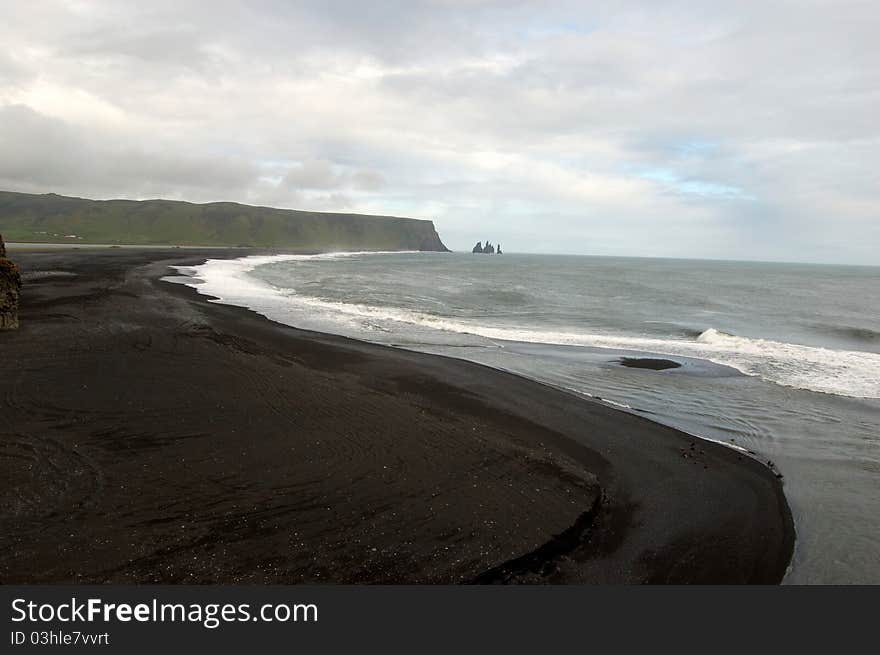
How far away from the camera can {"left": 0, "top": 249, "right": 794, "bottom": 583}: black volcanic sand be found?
19.1ft

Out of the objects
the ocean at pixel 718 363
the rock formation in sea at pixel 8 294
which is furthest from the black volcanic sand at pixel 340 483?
the rock formation in sea at pixel 8 294

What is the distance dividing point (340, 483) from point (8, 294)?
16100 millimetres

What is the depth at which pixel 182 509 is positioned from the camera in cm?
654

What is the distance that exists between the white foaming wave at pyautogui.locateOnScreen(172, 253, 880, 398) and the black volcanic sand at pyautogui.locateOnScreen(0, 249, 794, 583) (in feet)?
34.3

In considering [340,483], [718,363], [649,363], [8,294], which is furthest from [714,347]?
[8,294]

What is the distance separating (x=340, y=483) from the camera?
7637 millimetres

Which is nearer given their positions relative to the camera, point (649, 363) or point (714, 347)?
point (649, 363)

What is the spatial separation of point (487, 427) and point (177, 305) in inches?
819

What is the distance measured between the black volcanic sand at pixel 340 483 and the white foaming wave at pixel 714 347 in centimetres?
1046

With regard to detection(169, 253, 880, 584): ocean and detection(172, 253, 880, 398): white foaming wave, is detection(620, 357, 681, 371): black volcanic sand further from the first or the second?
detection(172, 253, 880, 398): white foaming wave

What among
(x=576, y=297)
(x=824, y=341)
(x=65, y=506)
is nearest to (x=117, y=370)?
(x=65, y=506)

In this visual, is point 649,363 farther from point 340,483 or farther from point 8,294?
point 8,294

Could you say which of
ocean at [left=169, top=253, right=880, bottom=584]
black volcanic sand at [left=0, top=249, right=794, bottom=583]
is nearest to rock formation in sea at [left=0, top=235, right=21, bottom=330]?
black volcanic sand at [left=0, top=249, right=794, bottom=583]

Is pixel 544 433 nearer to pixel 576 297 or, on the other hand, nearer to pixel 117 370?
pixel 117 370
